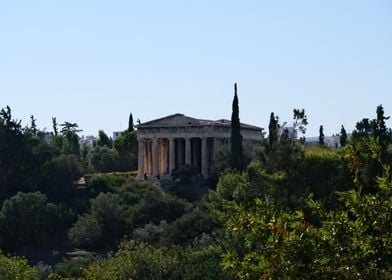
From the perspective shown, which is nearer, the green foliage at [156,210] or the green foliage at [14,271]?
the green foliage at [14,271]

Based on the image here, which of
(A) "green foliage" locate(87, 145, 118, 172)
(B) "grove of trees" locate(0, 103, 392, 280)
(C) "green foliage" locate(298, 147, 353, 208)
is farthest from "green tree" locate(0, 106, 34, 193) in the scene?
(C) "green foliage" locate(298, 147, 353, 208)

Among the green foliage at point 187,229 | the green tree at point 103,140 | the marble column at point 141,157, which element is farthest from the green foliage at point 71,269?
the green tree at point 103,140

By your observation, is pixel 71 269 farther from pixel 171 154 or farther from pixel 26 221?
pixel 171 154

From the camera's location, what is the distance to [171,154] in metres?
81.9

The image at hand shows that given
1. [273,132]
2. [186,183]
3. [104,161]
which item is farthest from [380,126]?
[104,161]

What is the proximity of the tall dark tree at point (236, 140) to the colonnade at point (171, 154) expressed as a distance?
1023 centimetres

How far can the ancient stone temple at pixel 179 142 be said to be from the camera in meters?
80.1

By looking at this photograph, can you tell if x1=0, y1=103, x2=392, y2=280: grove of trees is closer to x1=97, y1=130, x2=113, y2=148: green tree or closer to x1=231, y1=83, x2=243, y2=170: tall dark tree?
x1=231, y1=83, x2=243, y2=170: tall dark tree

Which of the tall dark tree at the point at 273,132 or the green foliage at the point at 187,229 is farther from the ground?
the tall dark tree at the point at 273,132

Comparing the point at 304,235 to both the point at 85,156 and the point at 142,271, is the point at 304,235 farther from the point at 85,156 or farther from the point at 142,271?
the point at 85,156

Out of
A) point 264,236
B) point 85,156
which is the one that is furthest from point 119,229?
point 264,236

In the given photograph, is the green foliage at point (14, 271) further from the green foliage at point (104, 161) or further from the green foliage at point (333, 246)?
the green foliage at point (104, 161)

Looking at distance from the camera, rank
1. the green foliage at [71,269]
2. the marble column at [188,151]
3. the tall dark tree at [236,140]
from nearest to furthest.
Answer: the green foliage at [71,269] < the tall dark tree at [236,140] < the marble column at [188,151]

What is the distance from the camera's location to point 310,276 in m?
12.3
